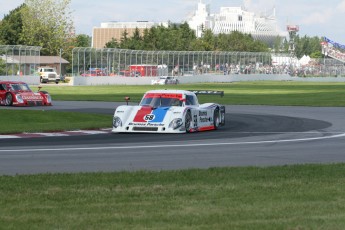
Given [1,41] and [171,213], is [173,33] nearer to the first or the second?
[1,41]

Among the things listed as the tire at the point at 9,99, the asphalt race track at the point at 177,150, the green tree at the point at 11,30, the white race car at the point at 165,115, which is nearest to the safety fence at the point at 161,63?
the green tree at the point at 11,30

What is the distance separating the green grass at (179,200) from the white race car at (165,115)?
34.5 feet

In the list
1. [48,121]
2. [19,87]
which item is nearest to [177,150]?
[48,121]

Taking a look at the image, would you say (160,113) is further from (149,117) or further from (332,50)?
(332,50)

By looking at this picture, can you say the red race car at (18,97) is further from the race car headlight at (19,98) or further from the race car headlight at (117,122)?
the race car headlight at (117,122)

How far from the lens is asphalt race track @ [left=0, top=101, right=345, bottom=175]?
17.3 m

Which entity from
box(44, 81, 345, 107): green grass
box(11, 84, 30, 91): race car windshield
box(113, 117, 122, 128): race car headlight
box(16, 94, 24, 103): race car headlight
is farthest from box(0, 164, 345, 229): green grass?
box(44, 81, 345, 107): green grass

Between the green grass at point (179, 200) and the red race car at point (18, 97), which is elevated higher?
the green grass at point (179, 200)

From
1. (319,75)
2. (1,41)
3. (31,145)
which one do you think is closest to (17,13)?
(1,41)

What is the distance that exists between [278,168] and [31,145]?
→ 7490 mm

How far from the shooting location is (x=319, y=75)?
155 m

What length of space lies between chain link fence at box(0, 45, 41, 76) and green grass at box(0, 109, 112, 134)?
164 feet

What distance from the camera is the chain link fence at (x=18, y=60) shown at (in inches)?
3292

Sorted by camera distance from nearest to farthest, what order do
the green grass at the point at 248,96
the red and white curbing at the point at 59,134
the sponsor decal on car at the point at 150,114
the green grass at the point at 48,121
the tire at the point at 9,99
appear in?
the red and white curbing at the point at 59,134 < the sponsor decal on car at the point at 150,114 < the green grass at the point at 48,121 < the tire at the point at 9,99 < the green grass at the point at 248,96
